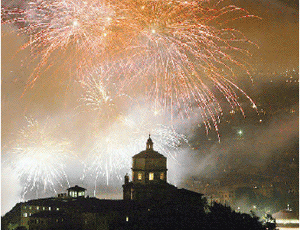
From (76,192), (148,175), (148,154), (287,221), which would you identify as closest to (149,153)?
(148,154)

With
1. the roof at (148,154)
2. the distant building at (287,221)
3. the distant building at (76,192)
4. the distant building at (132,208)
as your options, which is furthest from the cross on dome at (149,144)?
the distant building at (287,221)

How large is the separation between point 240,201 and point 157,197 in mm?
51167

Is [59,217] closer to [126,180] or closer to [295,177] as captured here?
[126,180]

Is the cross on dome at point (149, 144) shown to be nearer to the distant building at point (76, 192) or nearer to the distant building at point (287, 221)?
the distant building at point (76, 192)

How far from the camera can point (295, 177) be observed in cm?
9312

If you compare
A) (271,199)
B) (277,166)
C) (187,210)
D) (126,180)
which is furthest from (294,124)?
(187,210)

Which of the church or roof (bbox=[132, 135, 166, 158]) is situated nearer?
the church

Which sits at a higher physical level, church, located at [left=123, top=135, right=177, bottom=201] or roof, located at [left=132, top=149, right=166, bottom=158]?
roof, located at [left=132, top=149, right=166, bottom=158]

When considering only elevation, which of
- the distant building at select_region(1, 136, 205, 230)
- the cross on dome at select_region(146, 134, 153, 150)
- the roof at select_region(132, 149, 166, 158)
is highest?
the cross on dome at select_region(146, 134, 153, 150)

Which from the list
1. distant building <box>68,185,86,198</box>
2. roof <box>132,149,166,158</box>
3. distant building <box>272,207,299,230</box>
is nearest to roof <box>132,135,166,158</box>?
roof <box>132,149,166,158</box>

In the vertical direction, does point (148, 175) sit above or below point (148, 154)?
below

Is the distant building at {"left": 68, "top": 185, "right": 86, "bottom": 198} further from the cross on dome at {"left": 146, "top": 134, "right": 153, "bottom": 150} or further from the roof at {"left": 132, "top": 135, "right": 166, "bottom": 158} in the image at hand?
the cross on dome at {"left": 146, "top": 134, "right": 153, "bottom": 150}

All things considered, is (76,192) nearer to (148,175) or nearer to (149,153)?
(148,175)

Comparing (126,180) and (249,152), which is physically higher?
(249,152)
